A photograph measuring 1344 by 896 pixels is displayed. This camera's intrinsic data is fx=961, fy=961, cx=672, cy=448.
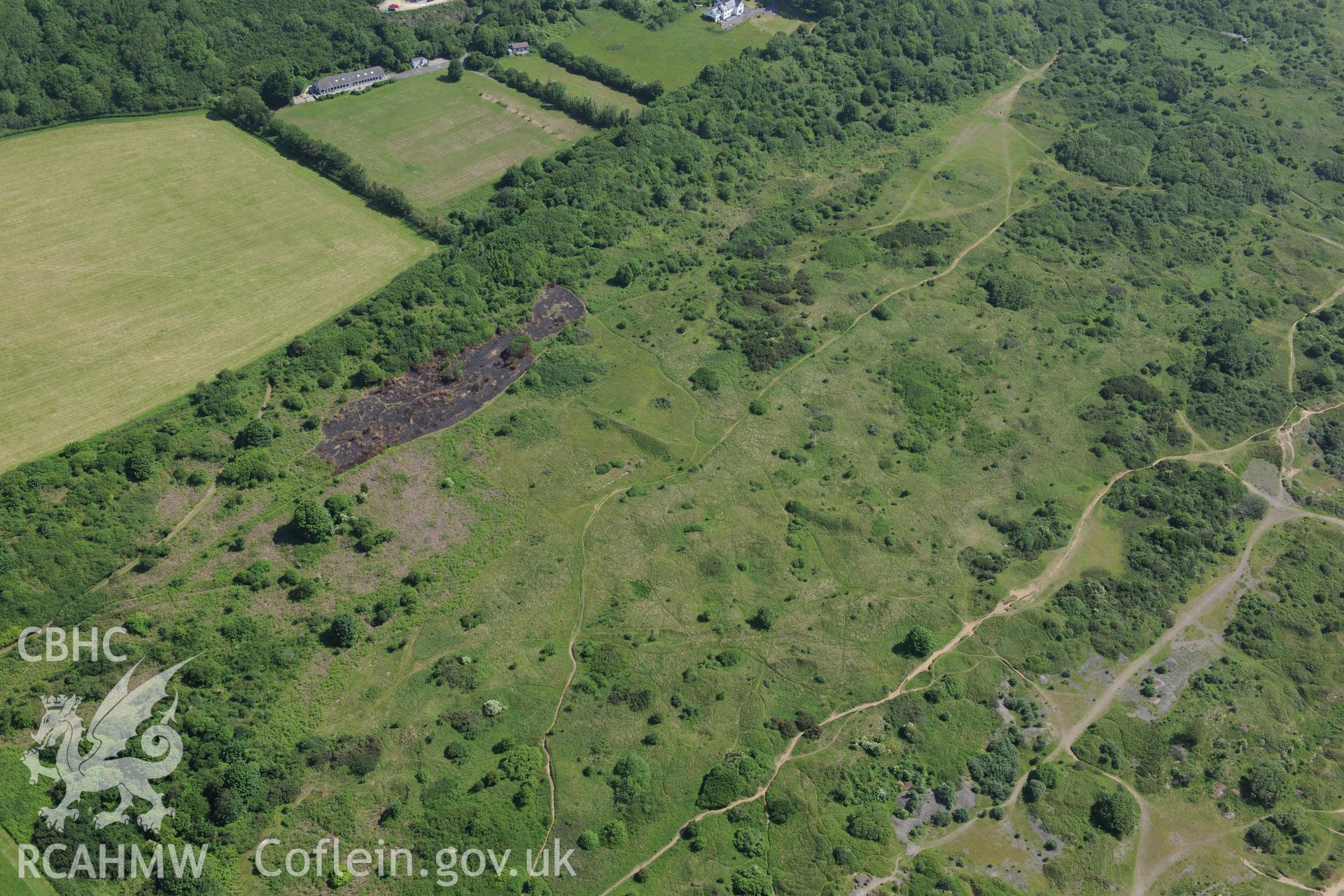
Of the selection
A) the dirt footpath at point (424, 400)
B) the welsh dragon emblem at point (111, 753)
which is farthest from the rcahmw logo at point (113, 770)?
the dirt footpath at point (424, 400)

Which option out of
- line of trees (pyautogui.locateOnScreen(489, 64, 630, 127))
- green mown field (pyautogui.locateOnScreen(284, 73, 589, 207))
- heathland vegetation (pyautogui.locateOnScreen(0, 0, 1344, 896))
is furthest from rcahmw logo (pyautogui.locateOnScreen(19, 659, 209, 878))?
line of trees (pyautogui.locateOnScreen(489, 64, 630, 127))

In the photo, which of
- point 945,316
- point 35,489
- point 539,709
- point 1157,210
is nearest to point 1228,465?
point 945,316

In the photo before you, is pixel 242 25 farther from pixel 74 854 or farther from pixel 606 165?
pixel 74 854

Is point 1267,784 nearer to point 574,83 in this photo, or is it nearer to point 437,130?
point 437,130

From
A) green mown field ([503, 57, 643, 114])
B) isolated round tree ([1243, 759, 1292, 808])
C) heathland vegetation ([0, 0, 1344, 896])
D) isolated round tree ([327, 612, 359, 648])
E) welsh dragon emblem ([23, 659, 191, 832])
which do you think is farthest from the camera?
green mown field ([503, 57, 643, 114])

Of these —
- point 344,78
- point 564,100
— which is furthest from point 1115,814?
point 344,78

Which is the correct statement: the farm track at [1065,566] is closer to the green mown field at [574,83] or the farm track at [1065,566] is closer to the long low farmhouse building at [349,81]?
the green mown field at [574,83]

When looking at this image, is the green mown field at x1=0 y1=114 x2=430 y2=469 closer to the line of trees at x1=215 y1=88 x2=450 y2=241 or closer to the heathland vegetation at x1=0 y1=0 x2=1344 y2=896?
the line of trees at x1=215 y1=88 x2=450 y2=241
